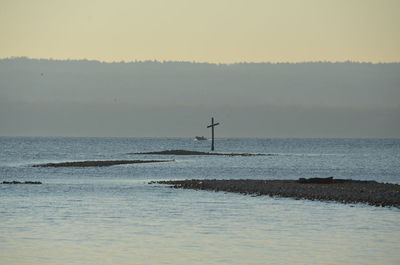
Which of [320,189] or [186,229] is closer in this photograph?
[186,229]

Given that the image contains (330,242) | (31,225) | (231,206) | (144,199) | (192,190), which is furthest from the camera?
(192,190)

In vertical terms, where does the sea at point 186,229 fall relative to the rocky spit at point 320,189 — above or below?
below

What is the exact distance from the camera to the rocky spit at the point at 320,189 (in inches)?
2125

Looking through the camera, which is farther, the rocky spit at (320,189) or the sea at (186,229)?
the rocky spit at (320,189)

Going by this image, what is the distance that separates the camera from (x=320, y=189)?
60500mm

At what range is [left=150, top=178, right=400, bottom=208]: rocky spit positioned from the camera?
177 ft

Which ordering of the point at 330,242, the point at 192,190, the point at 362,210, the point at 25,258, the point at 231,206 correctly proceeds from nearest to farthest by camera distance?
the point at 25,258 < the point at 330,242 < the point at 362,210 < the point at 231,206 < the point at 192,190

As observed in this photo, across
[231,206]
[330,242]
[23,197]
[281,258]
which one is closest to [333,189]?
[231,206]

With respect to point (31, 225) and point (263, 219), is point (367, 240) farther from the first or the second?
point (31, 225)

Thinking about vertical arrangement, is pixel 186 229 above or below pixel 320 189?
below

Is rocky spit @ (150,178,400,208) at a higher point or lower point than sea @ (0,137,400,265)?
higher

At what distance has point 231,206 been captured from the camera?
170 ft

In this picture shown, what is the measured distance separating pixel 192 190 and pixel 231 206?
1494 cm

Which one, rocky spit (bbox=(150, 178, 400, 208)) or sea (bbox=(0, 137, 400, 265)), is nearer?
sea (bbox=(0, 137, 400, 265))
